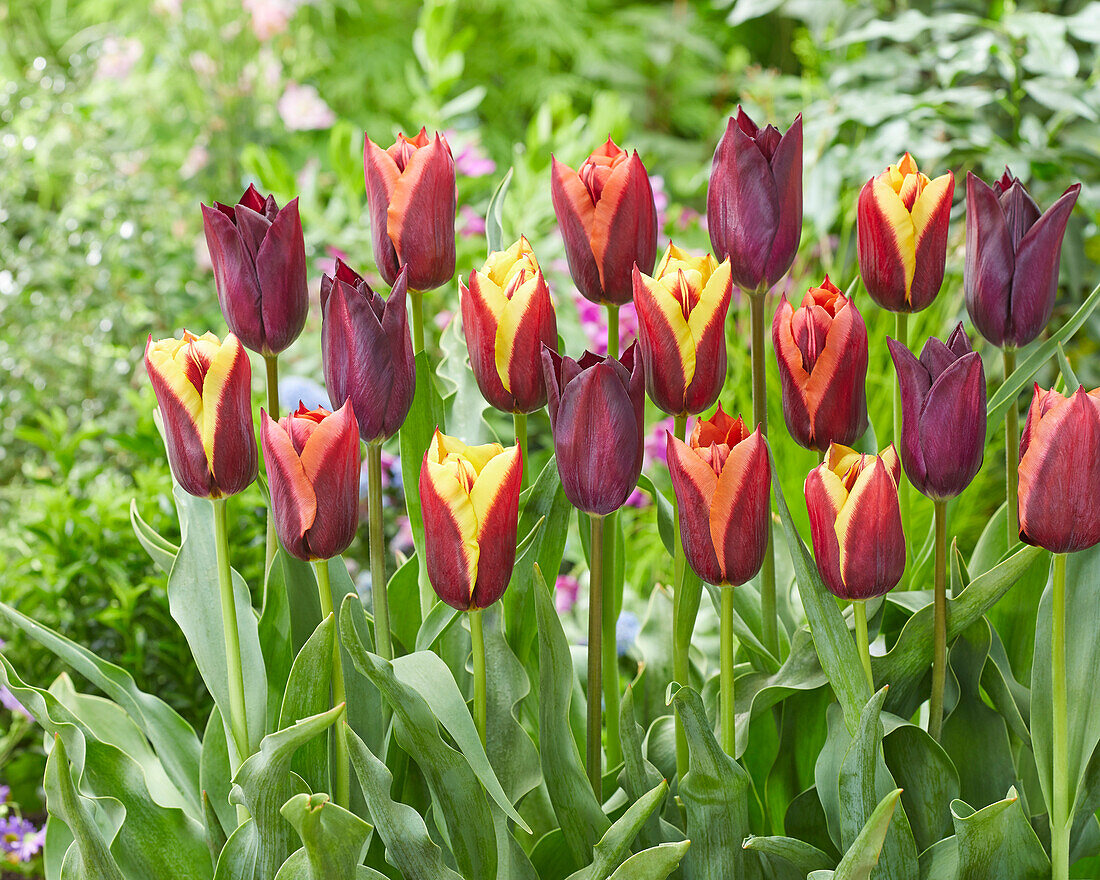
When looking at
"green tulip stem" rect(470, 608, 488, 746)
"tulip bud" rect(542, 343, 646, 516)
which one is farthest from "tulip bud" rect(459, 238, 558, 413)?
"green tulip stem" rect(470, 608, 488, 746)

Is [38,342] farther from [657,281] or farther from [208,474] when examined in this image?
[657,281]

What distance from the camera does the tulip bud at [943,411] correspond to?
0.55 metres

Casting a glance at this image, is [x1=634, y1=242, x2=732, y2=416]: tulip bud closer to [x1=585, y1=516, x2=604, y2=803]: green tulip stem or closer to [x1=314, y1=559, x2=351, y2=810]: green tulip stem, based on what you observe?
[x1=585, y1=516, x2=604, y2=803]: green tulip stem

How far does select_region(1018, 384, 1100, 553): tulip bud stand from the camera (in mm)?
539

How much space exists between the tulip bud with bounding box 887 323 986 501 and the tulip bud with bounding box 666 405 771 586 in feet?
0.29

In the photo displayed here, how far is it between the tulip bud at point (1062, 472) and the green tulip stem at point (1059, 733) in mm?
31

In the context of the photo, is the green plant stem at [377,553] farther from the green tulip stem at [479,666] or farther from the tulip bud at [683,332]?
the tulip bud at [683,332]

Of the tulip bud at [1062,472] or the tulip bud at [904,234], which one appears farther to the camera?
the tulip bud at [904,234]

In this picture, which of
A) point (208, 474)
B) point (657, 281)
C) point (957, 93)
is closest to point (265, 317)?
point (208, 474)

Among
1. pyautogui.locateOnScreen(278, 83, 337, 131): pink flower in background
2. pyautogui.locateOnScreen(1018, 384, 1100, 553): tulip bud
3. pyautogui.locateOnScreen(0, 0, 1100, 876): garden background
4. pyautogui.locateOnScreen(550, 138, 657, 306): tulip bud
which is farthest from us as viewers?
pyautogui.locateOnScreen(278, 83, 337, 131): pink flower in background

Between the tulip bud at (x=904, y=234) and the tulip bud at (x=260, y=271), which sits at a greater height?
the tulip bud at (x=260, y=271)

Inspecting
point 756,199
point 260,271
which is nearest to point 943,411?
point 756,199

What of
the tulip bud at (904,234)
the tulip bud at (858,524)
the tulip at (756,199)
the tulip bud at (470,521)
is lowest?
the tulip bud at (858,524)

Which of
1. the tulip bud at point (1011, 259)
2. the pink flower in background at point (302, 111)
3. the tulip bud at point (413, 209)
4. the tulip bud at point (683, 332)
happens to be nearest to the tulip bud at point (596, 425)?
the tulip bud at point (683, 332)
